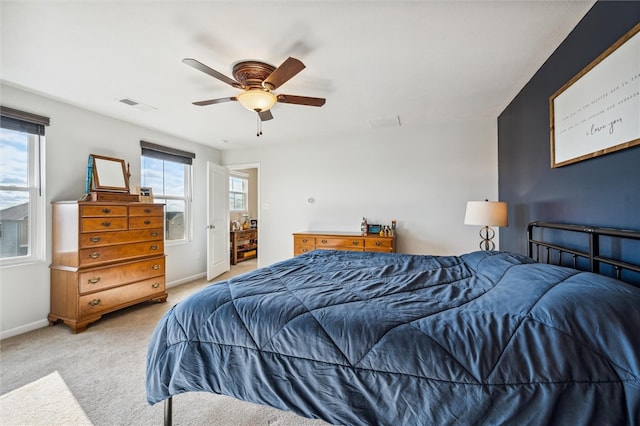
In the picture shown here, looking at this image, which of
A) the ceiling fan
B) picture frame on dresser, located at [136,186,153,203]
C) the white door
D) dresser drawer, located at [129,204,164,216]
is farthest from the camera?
the white door

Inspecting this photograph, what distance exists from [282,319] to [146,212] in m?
3.13

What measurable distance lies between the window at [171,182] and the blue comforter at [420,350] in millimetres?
3415

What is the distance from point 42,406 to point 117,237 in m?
1.85

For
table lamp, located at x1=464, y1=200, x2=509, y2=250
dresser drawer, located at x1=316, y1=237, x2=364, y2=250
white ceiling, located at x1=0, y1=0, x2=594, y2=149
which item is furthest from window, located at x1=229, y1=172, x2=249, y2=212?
table lamp, located at x1=464, y1=200, x2=509, y2=250

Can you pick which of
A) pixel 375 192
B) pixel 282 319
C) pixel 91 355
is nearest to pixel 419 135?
pixel 375 192

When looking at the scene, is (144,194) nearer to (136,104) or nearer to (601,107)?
(136,104)

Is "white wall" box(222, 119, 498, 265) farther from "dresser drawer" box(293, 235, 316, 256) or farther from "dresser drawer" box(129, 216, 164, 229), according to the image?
"dresser drawer" box(129, 216, 164, 229)

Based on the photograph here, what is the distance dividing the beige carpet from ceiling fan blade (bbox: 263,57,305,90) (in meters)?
2.28

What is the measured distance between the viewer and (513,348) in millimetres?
984

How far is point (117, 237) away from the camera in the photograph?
3.23m

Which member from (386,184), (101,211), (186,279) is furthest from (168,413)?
(386,184)

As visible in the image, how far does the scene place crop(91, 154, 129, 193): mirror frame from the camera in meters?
3.28

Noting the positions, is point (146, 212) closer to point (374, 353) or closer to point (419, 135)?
point (374, 353)

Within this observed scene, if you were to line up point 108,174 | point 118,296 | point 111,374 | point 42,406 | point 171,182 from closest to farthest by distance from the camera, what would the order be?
point 42,406
point 111,374
point 118,296
point 108,174
point 171,182
